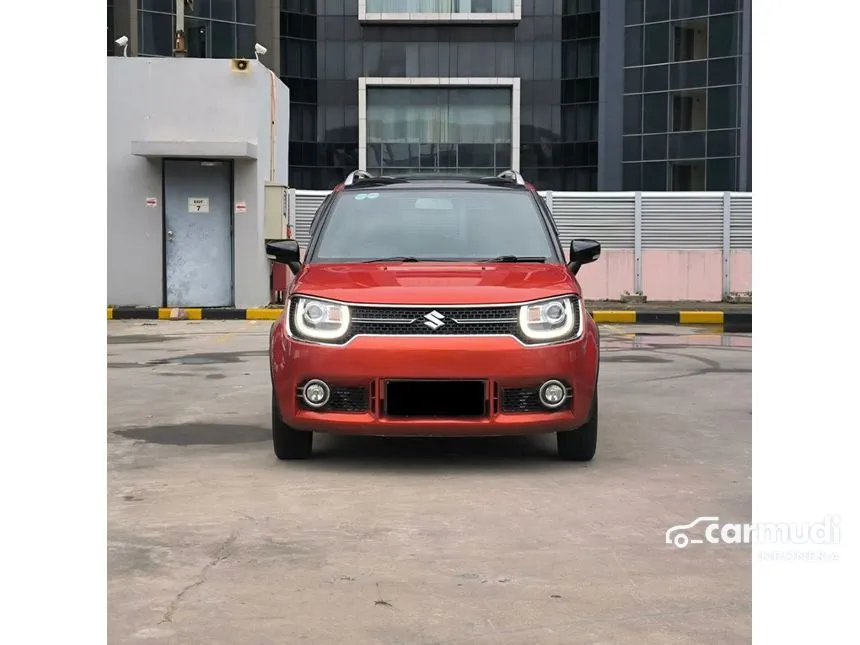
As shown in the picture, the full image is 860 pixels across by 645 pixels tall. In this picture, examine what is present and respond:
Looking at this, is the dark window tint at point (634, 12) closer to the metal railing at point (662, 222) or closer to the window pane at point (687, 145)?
the window pane at point (687, 145)

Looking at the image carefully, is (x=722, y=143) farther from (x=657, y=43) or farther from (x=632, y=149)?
(x=657, y=43)

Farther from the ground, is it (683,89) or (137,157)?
(683,89)

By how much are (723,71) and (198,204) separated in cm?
3780

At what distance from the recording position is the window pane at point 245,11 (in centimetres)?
5850

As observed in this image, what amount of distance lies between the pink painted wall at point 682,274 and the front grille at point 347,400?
17.7 metres

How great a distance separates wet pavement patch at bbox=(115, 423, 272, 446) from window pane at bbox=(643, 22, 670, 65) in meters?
50.7

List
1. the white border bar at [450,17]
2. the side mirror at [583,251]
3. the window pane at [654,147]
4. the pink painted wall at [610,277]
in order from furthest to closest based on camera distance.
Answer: the white border bar at [450,17] < the window pane at [654,147] < the pink painted wall at [610,277] < the side mirror at [583,251]

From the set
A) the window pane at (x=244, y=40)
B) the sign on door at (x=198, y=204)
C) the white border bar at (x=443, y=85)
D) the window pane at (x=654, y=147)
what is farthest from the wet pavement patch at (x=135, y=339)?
the white border bar at (x=443, y=85)

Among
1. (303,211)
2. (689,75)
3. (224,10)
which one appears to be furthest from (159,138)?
(224,10)

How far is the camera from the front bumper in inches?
268
